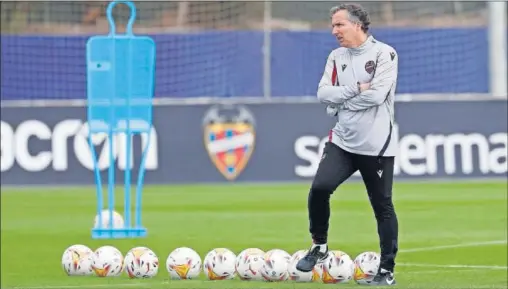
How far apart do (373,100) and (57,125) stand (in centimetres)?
1325

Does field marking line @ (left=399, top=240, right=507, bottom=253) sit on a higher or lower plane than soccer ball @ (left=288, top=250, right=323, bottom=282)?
lower

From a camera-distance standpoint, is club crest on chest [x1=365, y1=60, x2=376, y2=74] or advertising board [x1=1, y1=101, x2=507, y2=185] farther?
advertising board [x1=1, y1=101, x2=507, y2=185]

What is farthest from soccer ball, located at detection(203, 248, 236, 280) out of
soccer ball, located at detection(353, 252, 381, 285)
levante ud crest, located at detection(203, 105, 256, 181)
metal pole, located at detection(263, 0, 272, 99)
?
metal pole, located at detection(263, 0, 272, 99)

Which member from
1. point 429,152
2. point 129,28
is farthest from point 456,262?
point 429,152

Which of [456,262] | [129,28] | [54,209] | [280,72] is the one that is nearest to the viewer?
[456,262]

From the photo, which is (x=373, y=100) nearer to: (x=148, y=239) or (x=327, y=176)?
(x=327, y=176)

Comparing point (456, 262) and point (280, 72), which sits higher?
point (280, 72)

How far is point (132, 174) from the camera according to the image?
2233 cm

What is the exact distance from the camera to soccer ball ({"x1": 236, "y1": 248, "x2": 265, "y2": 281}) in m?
10.4

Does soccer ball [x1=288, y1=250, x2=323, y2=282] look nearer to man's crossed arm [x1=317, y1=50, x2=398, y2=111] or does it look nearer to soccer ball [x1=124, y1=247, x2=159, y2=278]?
soccer ball [x1=124, y1=247, x2=159, y2=278]

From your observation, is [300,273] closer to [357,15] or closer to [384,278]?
[384,278]

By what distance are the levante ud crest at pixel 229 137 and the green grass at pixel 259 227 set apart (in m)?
0.56

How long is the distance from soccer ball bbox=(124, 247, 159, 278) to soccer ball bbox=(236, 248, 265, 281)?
75 cm

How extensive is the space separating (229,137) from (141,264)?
37.3 ft
